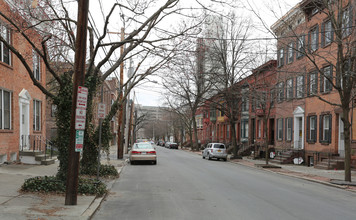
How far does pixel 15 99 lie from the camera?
1648 centimetres

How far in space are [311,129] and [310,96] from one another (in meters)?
7.65

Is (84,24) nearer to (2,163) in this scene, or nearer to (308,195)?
(308,195)

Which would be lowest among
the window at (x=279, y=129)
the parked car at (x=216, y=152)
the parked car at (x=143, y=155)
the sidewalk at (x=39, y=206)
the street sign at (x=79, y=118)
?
the parked car at (x=216, y=152)

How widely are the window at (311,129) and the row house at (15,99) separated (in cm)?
1893

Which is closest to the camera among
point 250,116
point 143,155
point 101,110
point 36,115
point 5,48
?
point 101,110

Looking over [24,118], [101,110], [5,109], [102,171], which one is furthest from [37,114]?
[101,110]

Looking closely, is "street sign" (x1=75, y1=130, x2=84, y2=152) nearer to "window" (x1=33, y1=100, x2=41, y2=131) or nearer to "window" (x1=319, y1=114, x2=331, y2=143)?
"window" (x1=33, y1=100, x2=41, y2=131)

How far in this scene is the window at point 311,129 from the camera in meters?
24.6

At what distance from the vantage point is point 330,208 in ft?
28.9

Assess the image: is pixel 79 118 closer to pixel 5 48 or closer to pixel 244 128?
pixel 5 48

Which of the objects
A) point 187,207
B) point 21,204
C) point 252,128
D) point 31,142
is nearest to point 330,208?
point 187,207

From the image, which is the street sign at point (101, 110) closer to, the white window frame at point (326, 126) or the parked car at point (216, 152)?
the white window frame at point (326, 126)

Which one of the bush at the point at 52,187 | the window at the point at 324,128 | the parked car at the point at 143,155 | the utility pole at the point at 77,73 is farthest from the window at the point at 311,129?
the utility pole at the point at 77,73

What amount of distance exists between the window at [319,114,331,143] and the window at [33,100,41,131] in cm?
1884
